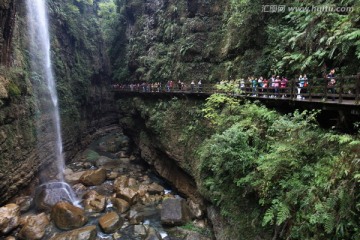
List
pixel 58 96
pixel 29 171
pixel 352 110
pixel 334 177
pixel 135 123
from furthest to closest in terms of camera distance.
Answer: pixel 135 123
pixel 58 96
pixel 29 171
pixel 352 110
pixel 334 177

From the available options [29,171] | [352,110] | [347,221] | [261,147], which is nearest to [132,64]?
[29,171]

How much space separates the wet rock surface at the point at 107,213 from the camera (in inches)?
557

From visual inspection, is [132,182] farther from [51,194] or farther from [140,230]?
[140,230]

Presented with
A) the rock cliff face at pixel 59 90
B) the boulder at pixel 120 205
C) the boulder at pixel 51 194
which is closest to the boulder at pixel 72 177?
the boulder at pixel 51 194

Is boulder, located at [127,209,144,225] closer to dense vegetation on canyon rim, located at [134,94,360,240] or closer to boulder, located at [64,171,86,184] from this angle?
dense vegetation on canyon rim, located at [134,94,360,240]

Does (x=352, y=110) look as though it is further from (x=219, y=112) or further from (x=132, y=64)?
(x=132, y=64)

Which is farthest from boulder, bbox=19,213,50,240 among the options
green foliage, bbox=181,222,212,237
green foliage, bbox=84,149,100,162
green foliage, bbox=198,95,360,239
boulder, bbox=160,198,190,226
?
green foliage, bbox=84,149,100,162

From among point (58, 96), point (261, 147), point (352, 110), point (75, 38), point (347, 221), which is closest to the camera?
point (347, 221)

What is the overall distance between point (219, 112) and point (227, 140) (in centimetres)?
564

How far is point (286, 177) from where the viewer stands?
7574 mm

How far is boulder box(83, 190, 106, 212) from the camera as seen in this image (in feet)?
56.6

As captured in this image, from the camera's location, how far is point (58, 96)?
2672cm

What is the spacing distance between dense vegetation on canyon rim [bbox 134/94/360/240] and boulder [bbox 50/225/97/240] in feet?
20.7

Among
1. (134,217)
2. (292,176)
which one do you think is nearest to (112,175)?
(134,217)
